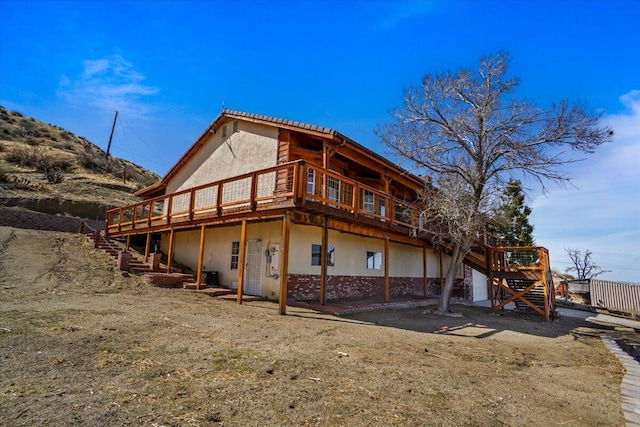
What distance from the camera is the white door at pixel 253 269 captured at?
13.1 metres

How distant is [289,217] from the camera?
31.2ft

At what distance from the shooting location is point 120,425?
115 inches

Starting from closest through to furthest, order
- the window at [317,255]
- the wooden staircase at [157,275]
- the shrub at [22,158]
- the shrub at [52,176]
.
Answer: the wooden staircase at [157,275] < the window at [317,255] < the shrub at [52,176] < the shrub at [22,158]

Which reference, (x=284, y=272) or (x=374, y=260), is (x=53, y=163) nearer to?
(x=374, y=260)

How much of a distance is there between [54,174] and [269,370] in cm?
3176

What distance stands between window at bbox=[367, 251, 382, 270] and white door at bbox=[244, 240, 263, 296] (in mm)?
5239

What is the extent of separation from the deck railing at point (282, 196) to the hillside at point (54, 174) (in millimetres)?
9094

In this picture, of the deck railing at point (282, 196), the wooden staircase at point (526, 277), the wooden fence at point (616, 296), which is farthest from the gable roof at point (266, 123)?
the wooden fence at point (616, 296)

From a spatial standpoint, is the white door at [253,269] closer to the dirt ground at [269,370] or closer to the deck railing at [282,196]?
the deck railing at [282,196]

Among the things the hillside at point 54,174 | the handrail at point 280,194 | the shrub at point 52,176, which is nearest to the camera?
the handrail at point 280,194

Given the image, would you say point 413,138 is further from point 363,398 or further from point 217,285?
point 363,398

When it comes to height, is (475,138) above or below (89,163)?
below

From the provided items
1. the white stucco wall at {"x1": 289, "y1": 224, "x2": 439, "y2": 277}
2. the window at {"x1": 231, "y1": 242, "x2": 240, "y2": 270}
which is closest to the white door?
the window at {"x1": 231, "y1": 242, "x2": 240, "y2": 270}

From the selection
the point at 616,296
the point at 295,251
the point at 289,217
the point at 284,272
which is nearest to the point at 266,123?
the point at 295,251
